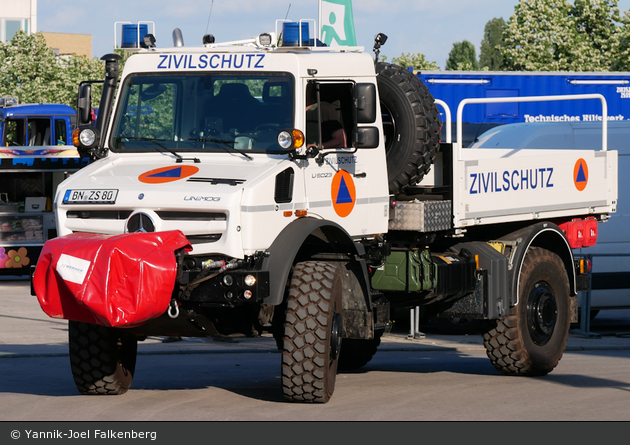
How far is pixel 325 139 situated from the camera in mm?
8461

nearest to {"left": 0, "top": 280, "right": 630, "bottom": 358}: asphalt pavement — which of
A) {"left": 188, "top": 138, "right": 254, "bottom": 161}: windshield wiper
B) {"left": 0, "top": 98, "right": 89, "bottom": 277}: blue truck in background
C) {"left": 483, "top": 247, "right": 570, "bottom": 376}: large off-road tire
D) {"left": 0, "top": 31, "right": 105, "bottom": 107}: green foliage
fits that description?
{"left": 483, "top": 247, "right": 570, "bottom": 376}: large off-road tire

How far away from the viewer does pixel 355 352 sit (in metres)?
11.1

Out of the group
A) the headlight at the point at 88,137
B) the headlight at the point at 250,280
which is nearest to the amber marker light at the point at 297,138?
the headlight at the point at 250,280

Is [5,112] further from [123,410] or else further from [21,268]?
[123,410]

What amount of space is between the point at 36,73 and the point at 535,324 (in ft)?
108

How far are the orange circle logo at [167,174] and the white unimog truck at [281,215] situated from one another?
0.02m

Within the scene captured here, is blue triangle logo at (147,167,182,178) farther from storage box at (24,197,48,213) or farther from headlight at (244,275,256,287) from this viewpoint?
storage box at (24,197,48,213)

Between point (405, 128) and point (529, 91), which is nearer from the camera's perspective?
point (405, 128)

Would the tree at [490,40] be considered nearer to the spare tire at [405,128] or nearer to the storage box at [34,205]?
the storage box at [34,205]

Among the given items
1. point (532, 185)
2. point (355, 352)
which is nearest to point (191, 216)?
point (355, 352)

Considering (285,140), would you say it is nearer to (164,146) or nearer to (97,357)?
(164,146)

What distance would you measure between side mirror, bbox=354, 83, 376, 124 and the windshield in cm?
57

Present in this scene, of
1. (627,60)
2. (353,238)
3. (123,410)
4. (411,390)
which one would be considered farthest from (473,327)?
(627,60)

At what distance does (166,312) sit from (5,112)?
19683mm
